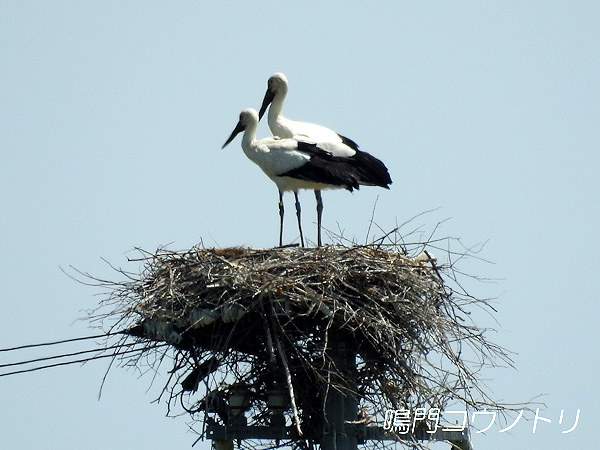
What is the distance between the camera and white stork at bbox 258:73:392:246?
13055mm

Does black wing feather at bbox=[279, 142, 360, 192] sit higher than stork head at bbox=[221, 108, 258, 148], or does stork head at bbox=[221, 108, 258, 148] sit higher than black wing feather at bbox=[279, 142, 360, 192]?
stork head at bbox=[221, 108, 258, 148]

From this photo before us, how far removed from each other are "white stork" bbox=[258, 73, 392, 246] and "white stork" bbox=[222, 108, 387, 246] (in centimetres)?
4

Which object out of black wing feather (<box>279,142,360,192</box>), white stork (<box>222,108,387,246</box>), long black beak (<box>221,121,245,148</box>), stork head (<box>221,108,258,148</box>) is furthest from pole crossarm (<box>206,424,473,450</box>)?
long black beak (<box>221,121,245,148</box>)

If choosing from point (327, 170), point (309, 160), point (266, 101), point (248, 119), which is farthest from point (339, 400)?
point (266, 101)

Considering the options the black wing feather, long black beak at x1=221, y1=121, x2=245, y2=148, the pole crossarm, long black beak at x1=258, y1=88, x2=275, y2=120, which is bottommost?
the pole crossarm

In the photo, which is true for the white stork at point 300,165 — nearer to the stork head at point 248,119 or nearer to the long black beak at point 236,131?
the stork head at point 248,119

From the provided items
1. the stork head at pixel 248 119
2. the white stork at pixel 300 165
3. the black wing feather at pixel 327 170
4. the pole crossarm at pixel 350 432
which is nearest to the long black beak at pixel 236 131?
the stork head at pixel 248 119

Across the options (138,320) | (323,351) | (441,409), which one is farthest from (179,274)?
(441,409)

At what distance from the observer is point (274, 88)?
14.4m

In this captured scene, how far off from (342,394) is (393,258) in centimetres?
109

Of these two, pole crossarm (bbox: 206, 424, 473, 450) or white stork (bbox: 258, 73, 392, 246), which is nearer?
pole crossarm (bbox: 206, 424, 473, 450)

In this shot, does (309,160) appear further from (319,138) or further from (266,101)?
(266,101)

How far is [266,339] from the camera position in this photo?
10.6 metres

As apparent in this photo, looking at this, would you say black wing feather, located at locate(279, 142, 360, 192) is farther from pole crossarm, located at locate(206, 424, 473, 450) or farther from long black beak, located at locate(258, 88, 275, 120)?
pole crossarm, located at locate(206, 424, 473, 450)
